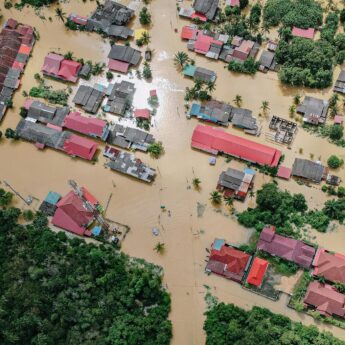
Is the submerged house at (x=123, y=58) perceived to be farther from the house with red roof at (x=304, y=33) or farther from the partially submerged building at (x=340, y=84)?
the partially submerged building at (x=340, y=84)

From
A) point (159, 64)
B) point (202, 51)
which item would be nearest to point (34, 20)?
point (159, 64)

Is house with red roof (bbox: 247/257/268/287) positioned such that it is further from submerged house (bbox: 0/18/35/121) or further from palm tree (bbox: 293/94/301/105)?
submerged house (bbox: 0/18/35/121)

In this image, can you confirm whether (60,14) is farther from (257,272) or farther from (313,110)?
(257,272)

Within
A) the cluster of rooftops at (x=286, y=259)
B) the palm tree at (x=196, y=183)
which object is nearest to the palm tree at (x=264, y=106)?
the palm tree at (x=196, y=183)

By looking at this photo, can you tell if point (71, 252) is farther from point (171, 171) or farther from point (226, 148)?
point (226, 148)

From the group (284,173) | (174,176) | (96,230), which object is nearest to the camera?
(96,230)

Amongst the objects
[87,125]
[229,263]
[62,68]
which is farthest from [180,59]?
[229,263]

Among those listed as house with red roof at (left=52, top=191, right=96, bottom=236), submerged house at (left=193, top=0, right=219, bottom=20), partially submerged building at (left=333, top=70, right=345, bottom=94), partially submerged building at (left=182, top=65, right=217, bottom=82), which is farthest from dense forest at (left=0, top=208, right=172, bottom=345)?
submerged house at (left=193, top=0, right=219, bottom=20)
